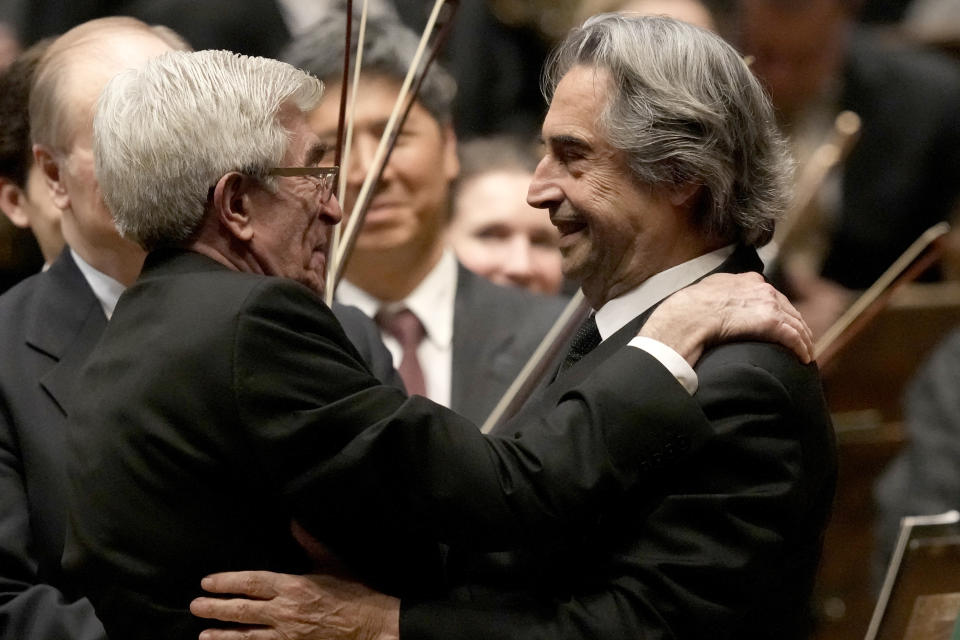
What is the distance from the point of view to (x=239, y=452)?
6.61ft

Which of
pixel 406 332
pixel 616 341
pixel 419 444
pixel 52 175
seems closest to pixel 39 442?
pixel 52 175

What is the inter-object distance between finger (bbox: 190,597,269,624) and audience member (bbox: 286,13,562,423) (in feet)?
4.70

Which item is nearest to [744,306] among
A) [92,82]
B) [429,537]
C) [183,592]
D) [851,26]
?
[429,537]

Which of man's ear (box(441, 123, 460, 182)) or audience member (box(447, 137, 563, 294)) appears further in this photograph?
audience member (box(447, 137, 563, 294))

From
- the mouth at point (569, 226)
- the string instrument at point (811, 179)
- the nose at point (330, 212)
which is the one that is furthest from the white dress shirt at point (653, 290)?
the string instrument at point (811, 179)

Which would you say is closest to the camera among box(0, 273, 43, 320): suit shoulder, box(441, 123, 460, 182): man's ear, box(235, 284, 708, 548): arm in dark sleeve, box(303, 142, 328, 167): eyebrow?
box(235, 284, 708, 548): arm in dark sleeve

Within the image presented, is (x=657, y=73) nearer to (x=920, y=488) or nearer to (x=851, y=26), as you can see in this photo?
(x=920, y=488)

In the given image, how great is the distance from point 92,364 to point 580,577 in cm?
69

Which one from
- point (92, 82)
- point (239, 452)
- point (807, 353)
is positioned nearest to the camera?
point (239, 452)

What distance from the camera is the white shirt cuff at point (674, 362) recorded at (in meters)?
2.06

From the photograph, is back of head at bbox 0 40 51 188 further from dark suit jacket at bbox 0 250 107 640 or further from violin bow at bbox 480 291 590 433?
violin bow at bbox 480 291 590 433

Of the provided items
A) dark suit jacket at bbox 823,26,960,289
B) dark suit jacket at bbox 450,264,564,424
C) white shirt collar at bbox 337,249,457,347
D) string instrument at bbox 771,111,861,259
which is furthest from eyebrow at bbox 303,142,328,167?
dark suit jacket at bbox 823,26,960,289

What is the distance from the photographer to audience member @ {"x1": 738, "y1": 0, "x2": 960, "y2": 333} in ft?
16.2

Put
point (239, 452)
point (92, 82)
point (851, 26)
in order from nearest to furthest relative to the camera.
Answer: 1. point (239, 452)
2. point (92, 82)
3. point (851, 26)
